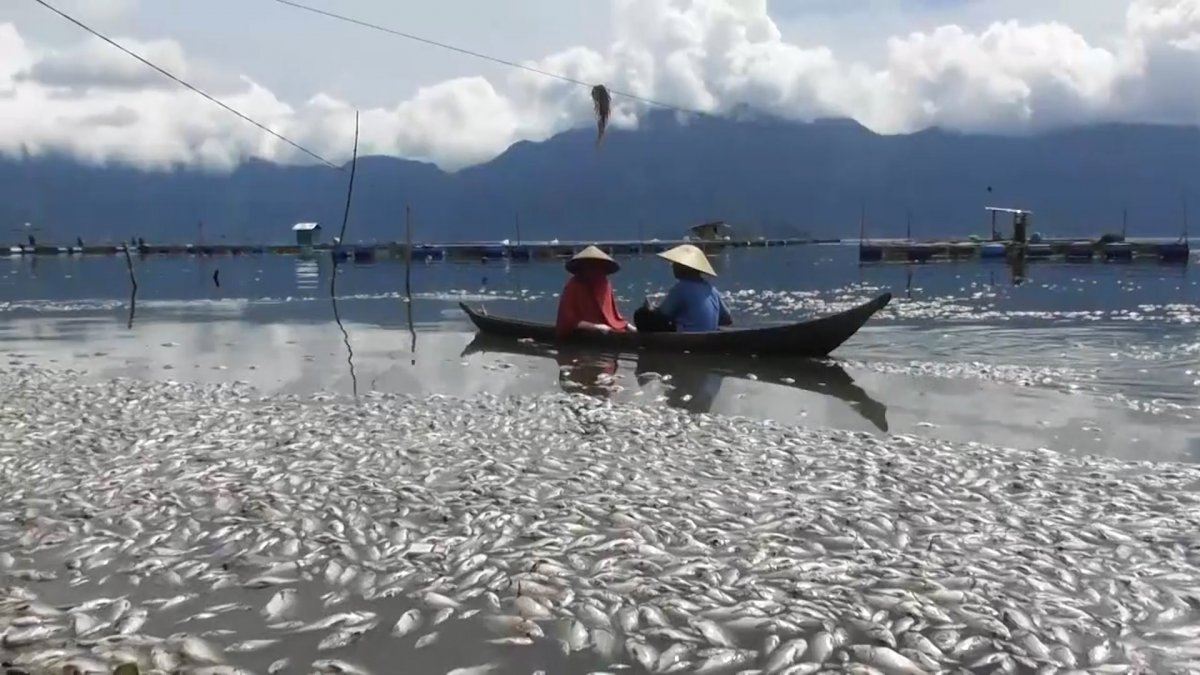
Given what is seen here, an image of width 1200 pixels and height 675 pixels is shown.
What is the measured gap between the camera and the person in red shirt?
20.8 m

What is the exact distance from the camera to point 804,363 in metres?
19.6

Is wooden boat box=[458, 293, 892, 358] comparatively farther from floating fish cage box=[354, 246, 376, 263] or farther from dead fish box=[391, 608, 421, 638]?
floating fish cage box=[354, 246, 376, 263]

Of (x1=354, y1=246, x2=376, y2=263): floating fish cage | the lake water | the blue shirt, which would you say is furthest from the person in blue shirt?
(x1=354, y1=246, x2=376, y2=263): floating fish cage

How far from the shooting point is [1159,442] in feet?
38.0

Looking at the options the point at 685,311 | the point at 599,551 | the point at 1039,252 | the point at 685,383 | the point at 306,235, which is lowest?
the point at 599,551

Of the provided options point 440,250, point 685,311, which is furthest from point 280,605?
point 440,250

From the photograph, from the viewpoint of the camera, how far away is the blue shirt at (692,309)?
20266 millimetres

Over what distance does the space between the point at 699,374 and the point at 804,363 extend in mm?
2979

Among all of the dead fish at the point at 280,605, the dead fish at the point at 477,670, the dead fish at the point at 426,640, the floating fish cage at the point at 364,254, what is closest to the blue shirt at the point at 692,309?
the dead fish at the point at 280,605

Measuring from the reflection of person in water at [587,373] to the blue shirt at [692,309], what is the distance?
5.57 feet

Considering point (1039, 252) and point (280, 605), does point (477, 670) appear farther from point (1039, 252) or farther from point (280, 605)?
point (1039, 252)

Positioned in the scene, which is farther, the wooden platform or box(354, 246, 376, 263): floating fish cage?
the wooden platform

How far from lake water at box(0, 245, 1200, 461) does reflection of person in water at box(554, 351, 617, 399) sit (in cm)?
7

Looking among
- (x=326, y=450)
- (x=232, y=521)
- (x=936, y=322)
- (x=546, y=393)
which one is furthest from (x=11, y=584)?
(x=936, y=322)
